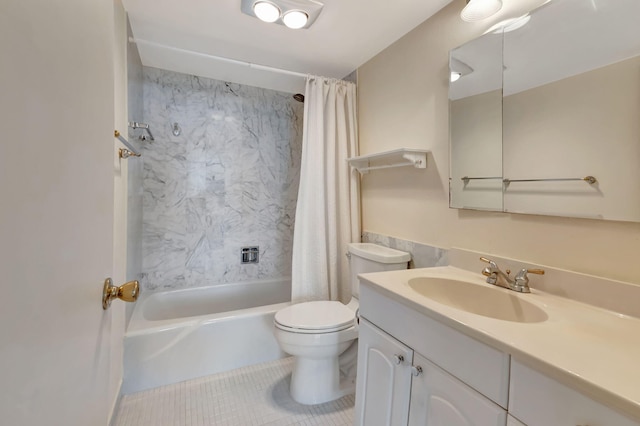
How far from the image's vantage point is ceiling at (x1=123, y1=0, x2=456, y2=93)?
157 cm

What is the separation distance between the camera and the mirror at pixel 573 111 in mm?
914

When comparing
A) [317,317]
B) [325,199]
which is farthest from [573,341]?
[325,199]

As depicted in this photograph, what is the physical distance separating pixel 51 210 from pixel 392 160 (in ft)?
5.69

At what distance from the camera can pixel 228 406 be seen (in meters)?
1.62

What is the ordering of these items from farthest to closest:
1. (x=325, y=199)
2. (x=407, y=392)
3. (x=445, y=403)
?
(x=325, y=199), (x=407, y=392), (x=445, y=403)

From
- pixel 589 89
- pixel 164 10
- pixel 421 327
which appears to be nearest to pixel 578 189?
pixel 589 89

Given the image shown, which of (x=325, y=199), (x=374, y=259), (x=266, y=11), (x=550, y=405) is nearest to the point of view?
(x=550, y=405)

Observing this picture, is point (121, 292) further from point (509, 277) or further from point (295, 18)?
point (295, 18)

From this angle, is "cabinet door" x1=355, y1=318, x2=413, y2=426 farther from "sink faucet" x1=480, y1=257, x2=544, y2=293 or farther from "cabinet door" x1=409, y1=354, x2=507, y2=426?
"sink faucet" x1=480, y1=257, x2=544, y2=293

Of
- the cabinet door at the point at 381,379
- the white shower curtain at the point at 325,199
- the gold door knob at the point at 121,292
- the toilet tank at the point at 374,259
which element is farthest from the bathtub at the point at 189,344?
the gold door knob at the point at 121,292

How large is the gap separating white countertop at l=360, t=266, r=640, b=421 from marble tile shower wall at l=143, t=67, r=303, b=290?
1901 mm

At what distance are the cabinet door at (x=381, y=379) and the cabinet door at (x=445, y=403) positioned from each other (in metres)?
0.04

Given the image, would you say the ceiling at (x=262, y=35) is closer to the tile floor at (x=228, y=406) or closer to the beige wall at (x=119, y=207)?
the beige wall at (x=119, y=207)

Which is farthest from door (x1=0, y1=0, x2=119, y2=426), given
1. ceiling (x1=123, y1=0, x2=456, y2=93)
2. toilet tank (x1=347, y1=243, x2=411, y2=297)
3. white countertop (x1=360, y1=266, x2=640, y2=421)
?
toilet tank (x1=347, y1=243, x2=411, y2=297)
